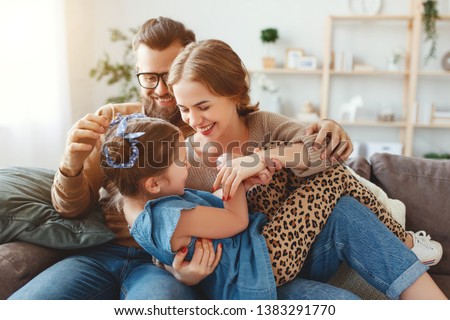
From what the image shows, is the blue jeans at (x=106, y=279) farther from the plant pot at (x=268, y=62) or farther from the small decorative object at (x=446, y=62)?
the small decorative object at (x=446, y=62)

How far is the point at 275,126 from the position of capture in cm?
159

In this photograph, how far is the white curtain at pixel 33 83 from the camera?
3010 mm

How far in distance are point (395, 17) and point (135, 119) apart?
11.3 feet

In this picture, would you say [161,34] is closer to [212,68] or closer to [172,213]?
[212,68]

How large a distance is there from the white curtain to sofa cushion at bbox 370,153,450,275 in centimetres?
249

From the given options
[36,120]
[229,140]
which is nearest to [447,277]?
[229,140]

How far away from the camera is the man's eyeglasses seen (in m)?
1.58

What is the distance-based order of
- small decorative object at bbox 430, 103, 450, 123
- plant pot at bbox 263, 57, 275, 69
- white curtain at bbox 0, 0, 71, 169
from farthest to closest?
plant pot at bbox 263, 57, 275, 69
small decorative object at bbox 430, 103, 450, 123
white curtain at bbox 0, 0, 71, 169

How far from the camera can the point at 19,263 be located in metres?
1.28

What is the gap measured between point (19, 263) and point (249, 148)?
82 cm

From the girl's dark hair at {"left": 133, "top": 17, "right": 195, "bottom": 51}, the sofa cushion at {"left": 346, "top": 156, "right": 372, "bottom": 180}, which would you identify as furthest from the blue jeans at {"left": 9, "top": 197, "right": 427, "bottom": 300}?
the girl's dark hair at {"left": 133, "top": 17, "right": 195, "bottom": 51}

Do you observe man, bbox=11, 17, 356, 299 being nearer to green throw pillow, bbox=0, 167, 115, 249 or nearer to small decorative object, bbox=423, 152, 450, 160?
green throw pillow, bbox=0, 167, 115, 249

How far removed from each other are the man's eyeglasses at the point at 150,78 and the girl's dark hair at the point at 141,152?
0.36 m

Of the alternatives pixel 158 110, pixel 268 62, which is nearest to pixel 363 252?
pixel 158 110
